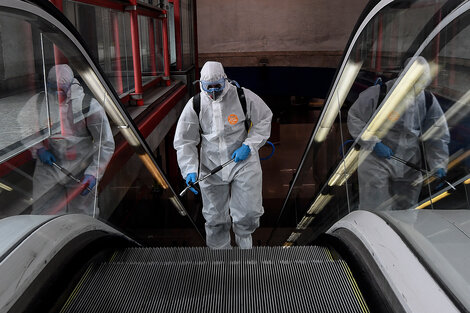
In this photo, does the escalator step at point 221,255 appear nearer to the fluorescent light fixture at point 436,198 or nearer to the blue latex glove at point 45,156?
the fluorescent light fixture at point 436,198

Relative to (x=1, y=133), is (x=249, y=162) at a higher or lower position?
lower

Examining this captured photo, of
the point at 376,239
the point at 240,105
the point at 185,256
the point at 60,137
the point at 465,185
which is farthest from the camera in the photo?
the point at 240,105

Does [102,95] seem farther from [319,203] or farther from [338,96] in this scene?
[319,203]

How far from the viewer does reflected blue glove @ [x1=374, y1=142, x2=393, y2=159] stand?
295 cm

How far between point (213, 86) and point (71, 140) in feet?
4.55

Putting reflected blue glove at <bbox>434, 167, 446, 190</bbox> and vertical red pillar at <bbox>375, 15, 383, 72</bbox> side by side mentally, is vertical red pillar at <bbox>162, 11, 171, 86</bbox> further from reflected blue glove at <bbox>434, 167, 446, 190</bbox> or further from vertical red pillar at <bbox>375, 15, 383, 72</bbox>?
reflected blue glove at <bbox>434, 167, 446, 190</bbox>

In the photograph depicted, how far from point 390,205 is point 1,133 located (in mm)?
2590

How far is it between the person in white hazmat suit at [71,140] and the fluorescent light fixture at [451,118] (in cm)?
233

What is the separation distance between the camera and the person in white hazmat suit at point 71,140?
10.5 feet

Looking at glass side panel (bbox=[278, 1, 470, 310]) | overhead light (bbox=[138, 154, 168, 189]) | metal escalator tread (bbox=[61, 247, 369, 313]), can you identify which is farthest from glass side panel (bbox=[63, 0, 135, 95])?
metal escalator tread (bbox=[61, 247, 369, 313])

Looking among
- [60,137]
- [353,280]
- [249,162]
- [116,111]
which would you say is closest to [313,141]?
[249,162]

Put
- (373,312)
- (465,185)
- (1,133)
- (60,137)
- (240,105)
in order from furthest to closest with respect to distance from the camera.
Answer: (240,105) → (60,137) → (1,133) → (465,185) → (373,312)

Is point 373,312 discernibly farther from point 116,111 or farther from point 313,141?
point 313,141

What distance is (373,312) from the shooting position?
1.61 m
